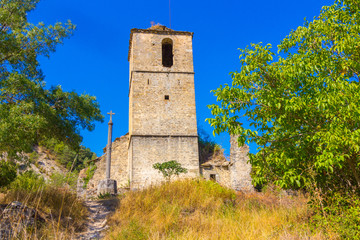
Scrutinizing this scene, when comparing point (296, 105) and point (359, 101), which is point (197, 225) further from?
point (359, 101)

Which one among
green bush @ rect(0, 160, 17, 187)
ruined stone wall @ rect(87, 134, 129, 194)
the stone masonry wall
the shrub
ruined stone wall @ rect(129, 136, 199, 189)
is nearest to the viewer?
the shrub

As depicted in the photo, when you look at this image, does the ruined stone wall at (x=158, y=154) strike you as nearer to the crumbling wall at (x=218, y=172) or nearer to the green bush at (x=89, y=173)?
the crumbling wall at (x=218, y=172)

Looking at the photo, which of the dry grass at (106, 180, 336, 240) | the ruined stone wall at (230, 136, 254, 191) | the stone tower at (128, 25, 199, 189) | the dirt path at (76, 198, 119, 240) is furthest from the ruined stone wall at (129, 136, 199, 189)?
the dry grass at (106, 180, 336, 240)

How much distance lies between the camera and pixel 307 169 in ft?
17.2

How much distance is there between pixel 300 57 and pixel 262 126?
143 centimetres

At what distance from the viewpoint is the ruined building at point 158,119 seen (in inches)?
744

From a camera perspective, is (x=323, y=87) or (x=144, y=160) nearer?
(x=323, y=87)

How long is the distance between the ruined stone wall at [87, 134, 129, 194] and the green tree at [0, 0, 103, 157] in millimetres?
11906

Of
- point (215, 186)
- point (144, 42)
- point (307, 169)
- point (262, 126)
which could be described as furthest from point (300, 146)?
point (144, 42)

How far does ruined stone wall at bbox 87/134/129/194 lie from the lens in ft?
68.0

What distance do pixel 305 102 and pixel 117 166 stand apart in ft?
58.2

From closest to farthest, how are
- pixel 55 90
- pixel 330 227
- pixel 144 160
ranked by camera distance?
pixel 330 227 → pixel 55 90 → pixel 144 160

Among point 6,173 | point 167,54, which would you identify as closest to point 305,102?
point 6,173

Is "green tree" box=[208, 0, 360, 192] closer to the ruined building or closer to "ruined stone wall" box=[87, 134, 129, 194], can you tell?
the ruined building
